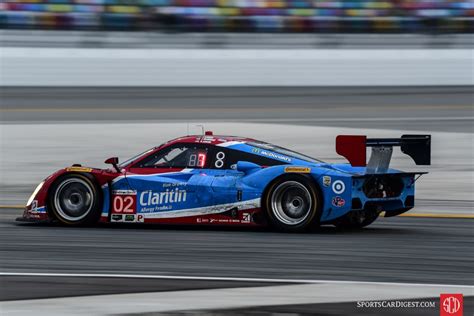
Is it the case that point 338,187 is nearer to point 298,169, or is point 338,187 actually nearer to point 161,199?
point 298,169

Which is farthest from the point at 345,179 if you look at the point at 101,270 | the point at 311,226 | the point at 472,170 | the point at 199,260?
the point at 472,170

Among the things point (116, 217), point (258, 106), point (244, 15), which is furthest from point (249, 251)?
point (244, 15)

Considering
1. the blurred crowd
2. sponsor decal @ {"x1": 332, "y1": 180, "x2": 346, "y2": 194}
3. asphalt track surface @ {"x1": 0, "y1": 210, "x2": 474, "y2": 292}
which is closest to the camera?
asphalt track surface @ {"x1": 0, "y1": 210, "x2": 474, "y2": 292}

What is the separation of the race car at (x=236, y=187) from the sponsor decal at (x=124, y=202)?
10mm

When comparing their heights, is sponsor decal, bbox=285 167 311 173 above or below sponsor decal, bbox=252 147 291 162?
below

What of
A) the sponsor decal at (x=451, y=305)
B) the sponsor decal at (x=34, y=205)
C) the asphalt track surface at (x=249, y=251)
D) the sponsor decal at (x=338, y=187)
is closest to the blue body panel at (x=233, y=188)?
the sponsor decal at (x=338, y=187)

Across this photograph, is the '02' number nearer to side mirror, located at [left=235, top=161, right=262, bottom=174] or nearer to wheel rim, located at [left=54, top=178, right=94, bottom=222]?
wheel rim, located at [left=54, top=178, right=94, bottom=222]

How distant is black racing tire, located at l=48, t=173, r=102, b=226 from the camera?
952 cm

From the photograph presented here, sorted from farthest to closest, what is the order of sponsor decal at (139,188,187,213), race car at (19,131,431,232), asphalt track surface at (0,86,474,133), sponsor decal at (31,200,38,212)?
asphalt track surface at (0,86,474,133) → sponsor decal at (31,200,38,212) → sponsor decal at (139,188,187,213) → race car at (19,131,431,232)

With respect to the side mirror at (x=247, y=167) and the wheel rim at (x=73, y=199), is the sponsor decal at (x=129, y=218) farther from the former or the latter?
the side mirror at (x=247, y=167)

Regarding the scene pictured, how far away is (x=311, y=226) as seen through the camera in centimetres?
911

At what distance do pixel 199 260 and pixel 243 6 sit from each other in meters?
17.2

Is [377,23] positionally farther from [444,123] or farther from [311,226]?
[311,226]

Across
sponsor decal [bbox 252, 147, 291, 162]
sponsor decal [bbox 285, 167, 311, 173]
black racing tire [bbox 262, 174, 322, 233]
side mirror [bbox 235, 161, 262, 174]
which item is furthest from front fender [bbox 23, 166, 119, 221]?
sponsor decal [bbox 285, 167, 311, 173]
